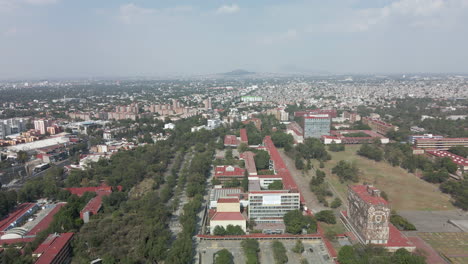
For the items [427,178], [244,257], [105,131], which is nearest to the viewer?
[244,257]

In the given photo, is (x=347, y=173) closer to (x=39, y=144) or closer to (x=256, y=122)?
(x=256, y=122)

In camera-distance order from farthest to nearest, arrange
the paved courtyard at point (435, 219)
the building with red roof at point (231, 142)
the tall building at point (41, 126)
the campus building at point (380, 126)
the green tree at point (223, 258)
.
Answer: the tall building at point (41, 126), the campus building at point (380, 126), the building with red roof at point (231, 142), the paved courtyard at point (435, 219), the green tree at point (223, 258)

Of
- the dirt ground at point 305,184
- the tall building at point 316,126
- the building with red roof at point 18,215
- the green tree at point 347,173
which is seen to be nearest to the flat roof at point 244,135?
the dirt ground at point 305,184

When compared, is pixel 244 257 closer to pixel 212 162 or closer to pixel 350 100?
pixel 212 162

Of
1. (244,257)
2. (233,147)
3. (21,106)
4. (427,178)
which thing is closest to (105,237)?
(244,257)

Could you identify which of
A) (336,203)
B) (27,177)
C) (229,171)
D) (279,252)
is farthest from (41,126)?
(279,252)

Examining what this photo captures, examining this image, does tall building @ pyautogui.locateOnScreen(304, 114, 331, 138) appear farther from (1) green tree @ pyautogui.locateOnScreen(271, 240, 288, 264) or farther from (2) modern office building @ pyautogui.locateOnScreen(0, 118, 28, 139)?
(2) modern office building @ pyautogui.locateOnScreen(0, 118, 28, 139)

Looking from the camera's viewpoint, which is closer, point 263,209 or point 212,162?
point 263,209

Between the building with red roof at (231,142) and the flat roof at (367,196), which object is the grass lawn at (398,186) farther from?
the building with red roof at (231,142)
